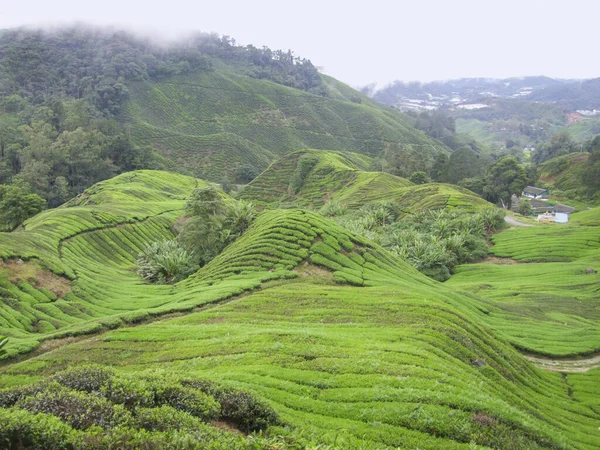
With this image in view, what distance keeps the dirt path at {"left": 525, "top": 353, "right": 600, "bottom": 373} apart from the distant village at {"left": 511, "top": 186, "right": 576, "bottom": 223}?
60.6 m

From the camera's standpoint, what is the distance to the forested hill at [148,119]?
9362 cm

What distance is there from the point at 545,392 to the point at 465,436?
9.91 m

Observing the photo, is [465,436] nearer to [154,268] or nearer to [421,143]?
[154,268]

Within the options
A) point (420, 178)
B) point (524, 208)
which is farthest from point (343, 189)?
point (524, 208)

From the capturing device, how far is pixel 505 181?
87625 millimetres

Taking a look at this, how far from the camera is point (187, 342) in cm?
1540

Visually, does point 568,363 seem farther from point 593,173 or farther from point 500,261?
point 593,173

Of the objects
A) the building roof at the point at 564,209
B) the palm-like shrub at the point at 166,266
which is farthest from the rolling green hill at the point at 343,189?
the palm-like shrub at the point at 166,266

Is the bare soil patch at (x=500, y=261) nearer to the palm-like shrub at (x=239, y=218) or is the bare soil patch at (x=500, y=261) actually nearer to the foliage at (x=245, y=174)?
the palm-like shrub at (x=239, y=218)

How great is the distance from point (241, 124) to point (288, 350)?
156 meters

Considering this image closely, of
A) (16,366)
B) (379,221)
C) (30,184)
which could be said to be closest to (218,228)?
(16,366)

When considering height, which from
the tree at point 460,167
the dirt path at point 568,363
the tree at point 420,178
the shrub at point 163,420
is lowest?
the dirt path at point 568,363

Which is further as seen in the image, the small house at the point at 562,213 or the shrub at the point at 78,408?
the small house at the point at 562,213

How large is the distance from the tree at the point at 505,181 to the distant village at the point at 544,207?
4.11m
